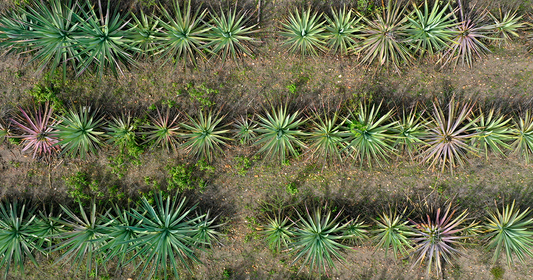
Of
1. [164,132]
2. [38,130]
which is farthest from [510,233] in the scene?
[38,130]

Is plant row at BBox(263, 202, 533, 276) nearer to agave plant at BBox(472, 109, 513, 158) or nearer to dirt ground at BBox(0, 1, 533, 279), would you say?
dirt ground at BBox(0, 1, 533, 279)

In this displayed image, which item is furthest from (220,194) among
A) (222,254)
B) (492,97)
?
(492,97)

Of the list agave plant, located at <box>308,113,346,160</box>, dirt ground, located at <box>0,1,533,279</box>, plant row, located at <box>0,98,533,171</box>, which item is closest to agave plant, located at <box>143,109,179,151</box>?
plant row, located at <box>0,98,533,171</box>

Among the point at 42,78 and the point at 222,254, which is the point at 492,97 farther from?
the point at 42,78

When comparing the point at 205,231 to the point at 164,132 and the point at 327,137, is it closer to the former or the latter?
the point at 164,132

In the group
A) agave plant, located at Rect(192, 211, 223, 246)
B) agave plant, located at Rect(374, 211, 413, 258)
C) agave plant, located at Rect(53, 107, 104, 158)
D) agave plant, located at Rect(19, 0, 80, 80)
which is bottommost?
agave plant, located at Rect(192, 211, 223, 246)
